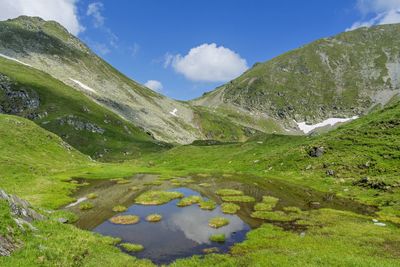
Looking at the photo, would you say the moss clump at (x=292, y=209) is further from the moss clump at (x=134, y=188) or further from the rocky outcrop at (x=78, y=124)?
the rocky outcrop at (x=78, y=124)

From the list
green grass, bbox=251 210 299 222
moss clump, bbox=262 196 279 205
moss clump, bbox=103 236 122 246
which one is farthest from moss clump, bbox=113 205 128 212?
moss clump, bbox=262 196 279 205

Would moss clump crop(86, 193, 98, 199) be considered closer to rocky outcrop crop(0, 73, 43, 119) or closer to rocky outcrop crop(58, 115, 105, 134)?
rocky outcrop crop(58, 115, 105, 134)

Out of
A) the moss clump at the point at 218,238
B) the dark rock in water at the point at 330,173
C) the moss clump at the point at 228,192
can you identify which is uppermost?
the dark rock in water at the point at 330,173

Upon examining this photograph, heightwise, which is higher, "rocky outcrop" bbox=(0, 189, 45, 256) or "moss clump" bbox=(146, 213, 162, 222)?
"rocky outcrop" bbox=(0, 189, 45, 256)

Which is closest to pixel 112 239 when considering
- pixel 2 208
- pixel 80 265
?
pixel 80 265

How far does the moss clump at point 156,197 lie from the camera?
51.1 meters

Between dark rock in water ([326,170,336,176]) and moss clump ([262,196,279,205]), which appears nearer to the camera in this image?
moss clump ([262,196,279,205])

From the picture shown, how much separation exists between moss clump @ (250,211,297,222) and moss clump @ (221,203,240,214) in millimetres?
2811

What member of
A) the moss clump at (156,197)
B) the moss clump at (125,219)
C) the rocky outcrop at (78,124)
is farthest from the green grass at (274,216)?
the rocky outcrop at (78,124)

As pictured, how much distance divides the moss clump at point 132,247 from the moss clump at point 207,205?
17.8 meters

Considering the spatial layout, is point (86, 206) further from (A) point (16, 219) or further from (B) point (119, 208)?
→ (A) point (16, 219)

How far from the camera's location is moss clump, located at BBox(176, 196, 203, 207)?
164 feet

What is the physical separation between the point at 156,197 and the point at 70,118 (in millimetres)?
131645

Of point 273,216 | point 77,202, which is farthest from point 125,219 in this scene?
point 273,216
